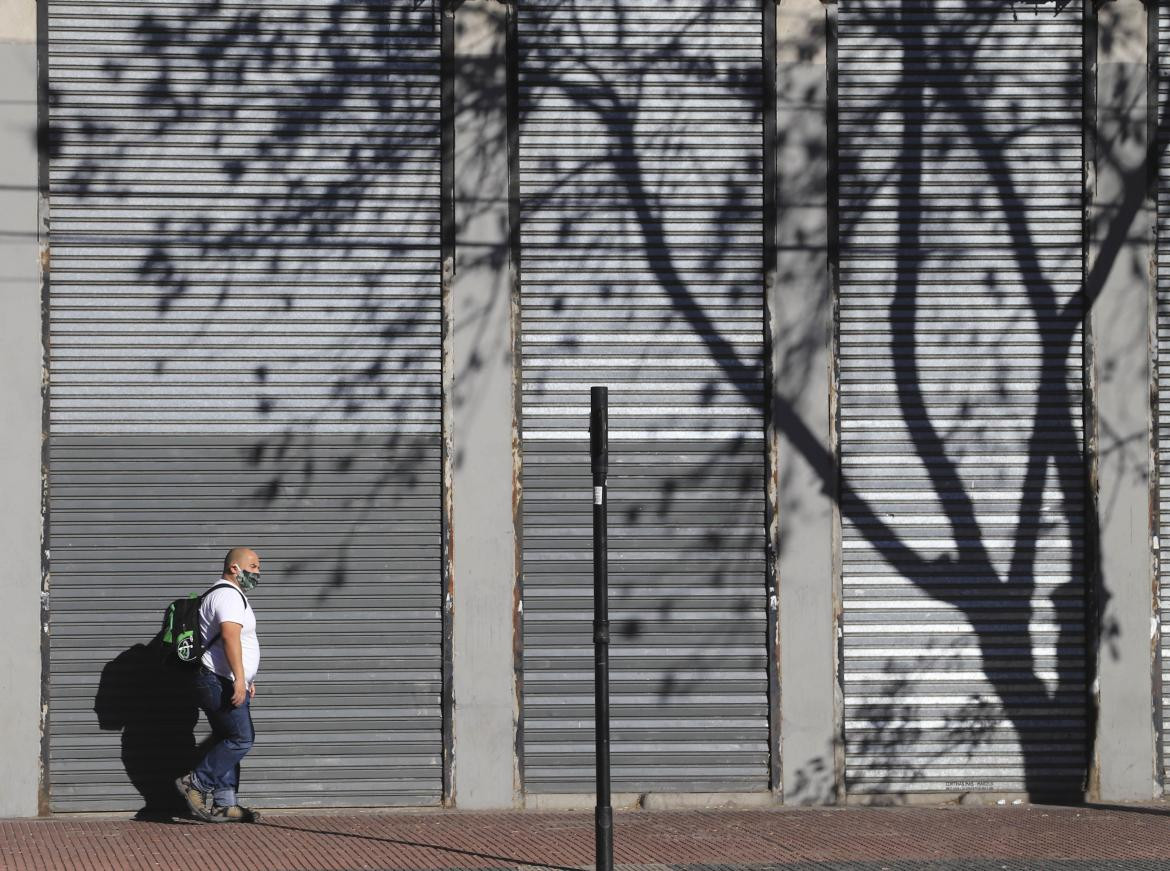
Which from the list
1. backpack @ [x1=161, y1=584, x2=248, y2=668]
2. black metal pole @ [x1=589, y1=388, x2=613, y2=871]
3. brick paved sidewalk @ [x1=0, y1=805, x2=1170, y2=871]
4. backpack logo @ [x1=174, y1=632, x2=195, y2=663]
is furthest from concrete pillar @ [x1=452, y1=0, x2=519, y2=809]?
black metal pole @ [x1=589, y1=388, x2=613, y2=871]

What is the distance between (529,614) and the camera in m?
11.7

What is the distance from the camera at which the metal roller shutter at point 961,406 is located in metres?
11.9

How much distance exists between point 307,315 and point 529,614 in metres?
2.66

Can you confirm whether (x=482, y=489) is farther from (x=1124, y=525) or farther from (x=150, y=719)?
(x=1124, y=525)

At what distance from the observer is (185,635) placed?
35.3ft

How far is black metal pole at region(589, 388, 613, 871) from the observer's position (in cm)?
916

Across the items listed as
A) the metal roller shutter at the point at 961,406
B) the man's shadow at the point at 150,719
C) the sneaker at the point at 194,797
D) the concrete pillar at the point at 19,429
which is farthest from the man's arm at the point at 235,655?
the metal roller shutter at the point at 961,406

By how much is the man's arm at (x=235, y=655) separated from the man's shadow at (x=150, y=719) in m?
0.93

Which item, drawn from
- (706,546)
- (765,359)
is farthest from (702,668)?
(765,359)

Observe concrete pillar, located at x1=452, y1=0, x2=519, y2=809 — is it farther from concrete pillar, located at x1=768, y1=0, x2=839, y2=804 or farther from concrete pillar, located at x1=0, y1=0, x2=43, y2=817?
concrete pillar, located at x1=0, y1=0, x2=43, y2=817

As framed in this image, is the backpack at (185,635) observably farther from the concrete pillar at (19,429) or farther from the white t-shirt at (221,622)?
the concrete pillar at (19,429)

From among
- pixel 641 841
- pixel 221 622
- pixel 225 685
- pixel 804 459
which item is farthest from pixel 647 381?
pixel 225 685

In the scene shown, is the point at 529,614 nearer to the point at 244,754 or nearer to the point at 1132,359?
the point at 244,754

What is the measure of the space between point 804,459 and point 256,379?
3.98 metres
